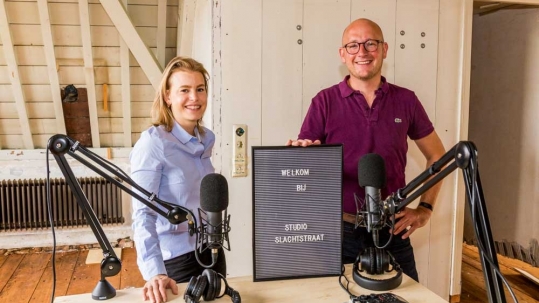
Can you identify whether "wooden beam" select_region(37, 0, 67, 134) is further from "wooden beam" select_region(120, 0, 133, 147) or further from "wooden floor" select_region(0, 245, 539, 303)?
"wooden floor" select_region(0, 245, 539, 303)

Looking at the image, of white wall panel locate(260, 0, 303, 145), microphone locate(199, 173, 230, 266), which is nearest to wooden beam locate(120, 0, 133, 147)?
white wall panel locate(260, 0, 303, 145)

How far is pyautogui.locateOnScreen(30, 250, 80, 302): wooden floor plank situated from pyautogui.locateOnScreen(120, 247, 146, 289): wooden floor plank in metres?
0.37

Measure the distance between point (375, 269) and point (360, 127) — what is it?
62 cm

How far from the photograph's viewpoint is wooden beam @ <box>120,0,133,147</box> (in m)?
3.51

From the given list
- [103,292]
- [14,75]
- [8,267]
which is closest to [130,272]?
[8,267]

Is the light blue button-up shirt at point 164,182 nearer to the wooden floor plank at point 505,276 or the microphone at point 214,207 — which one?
the microphone at point 214,207

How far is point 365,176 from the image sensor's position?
1.24m

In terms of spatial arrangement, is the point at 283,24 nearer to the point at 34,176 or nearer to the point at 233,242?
the point at 233,242

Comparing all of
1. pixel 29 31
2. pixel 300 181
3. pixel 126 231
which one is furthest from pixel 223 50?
pixel 126 231

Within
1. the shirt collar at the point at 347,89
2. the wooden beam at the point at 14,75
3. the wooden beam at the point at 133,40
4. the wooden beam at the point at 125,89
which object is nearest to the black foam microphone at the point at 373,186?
the shirt collar at the point at 347,89

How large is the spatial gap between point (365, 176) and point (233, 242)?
140 cm

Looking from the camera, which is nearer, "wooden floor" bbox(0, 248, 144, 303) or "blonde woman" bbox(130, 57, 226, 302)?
"blonde woman" bbox(130, 57, 226, 302)

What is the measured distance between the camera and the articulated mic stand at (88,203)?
1.10 meters

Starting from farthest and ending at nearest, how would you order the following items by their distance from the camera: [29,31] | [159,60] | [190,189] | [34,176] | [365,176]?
1. [34,176]
2. [159,60]
3. [29,31]
4. [190,189]
5. [365,176]
